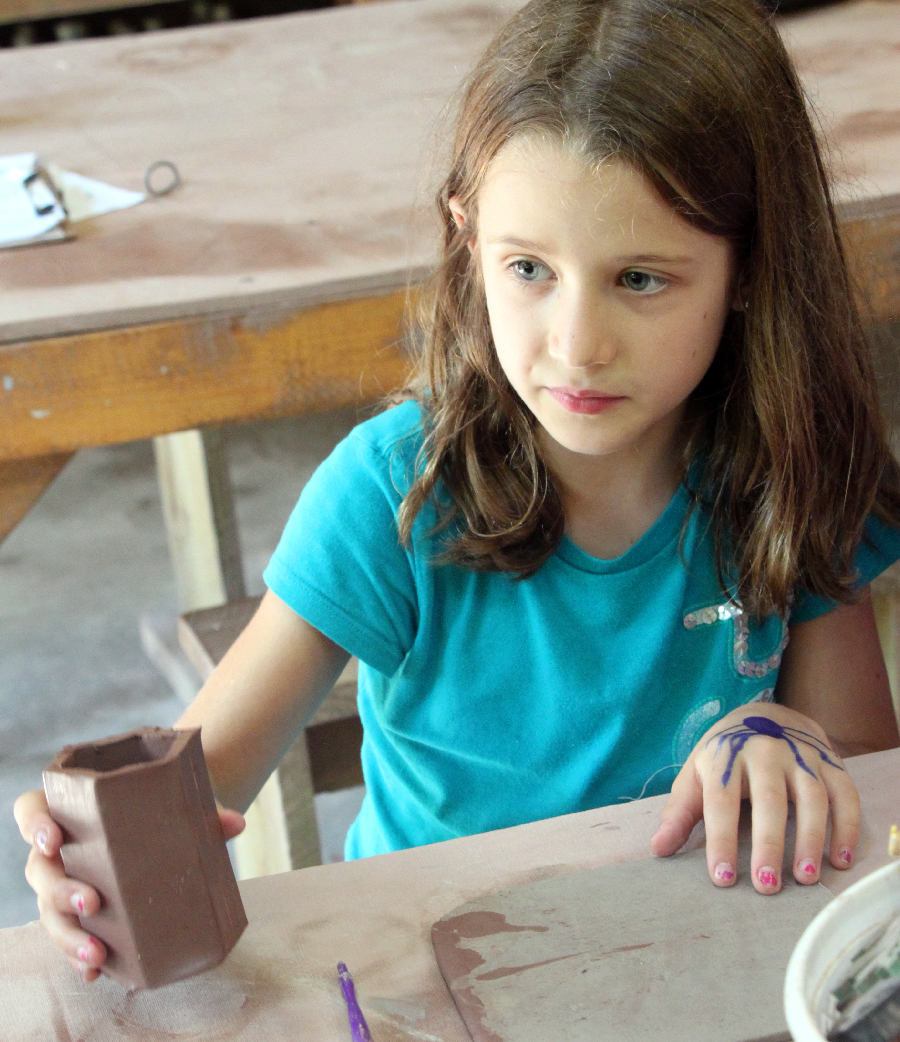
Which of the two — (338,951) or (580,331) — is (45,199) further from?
(338,951)

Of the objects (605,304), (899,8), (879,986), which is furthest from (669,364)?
(899,8)

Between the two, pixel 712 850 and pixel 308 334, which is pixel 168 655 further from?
pixel 712 850

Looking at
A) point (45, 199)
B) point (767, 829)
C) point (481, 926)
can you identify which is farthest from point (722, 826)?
point (45, 199)

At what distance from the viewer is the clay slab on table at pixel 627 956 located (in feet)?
1.86

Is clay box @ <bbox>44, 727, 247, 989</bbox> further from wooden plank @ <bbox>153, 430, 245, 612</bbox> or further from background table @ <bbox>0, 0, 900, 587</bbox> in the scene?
wooden plank @ <bbox>153, 430, 245, 612</bbox>

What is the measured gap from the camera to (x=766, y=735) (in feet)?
2.60

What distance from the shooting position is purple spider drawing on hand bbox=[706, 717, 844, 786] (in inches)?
30.1

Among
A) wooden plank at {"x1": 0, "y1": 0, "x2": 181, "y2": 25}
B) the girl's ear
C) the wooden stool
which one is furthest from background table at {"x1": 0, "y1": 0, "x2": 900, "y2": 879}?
wooden plank at {"x1": 0, "y1": 0, "x2": 181, "y2": 25}

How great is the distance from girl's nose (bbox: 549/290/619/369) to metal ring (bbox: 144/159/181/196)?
0.85 m

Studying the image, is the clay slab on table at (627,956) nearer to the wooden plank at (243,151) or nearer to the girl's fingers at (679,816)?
the girl's fingers at (679,816)

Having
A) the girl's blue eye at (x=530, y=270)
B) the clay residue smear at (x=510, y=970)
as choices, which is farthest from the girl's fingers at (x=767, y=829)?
the girl's blue eye at (x=530, y=270)

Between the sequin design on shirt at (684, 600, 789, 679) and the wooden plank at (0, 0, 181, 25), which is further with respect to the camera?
the wooden plank at (0, 0, 181, 25)

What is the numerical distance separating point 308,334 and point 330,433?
89.2 inches

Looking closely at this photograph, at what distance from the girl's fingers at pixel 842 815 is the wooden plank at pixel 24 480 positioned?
0.80m
